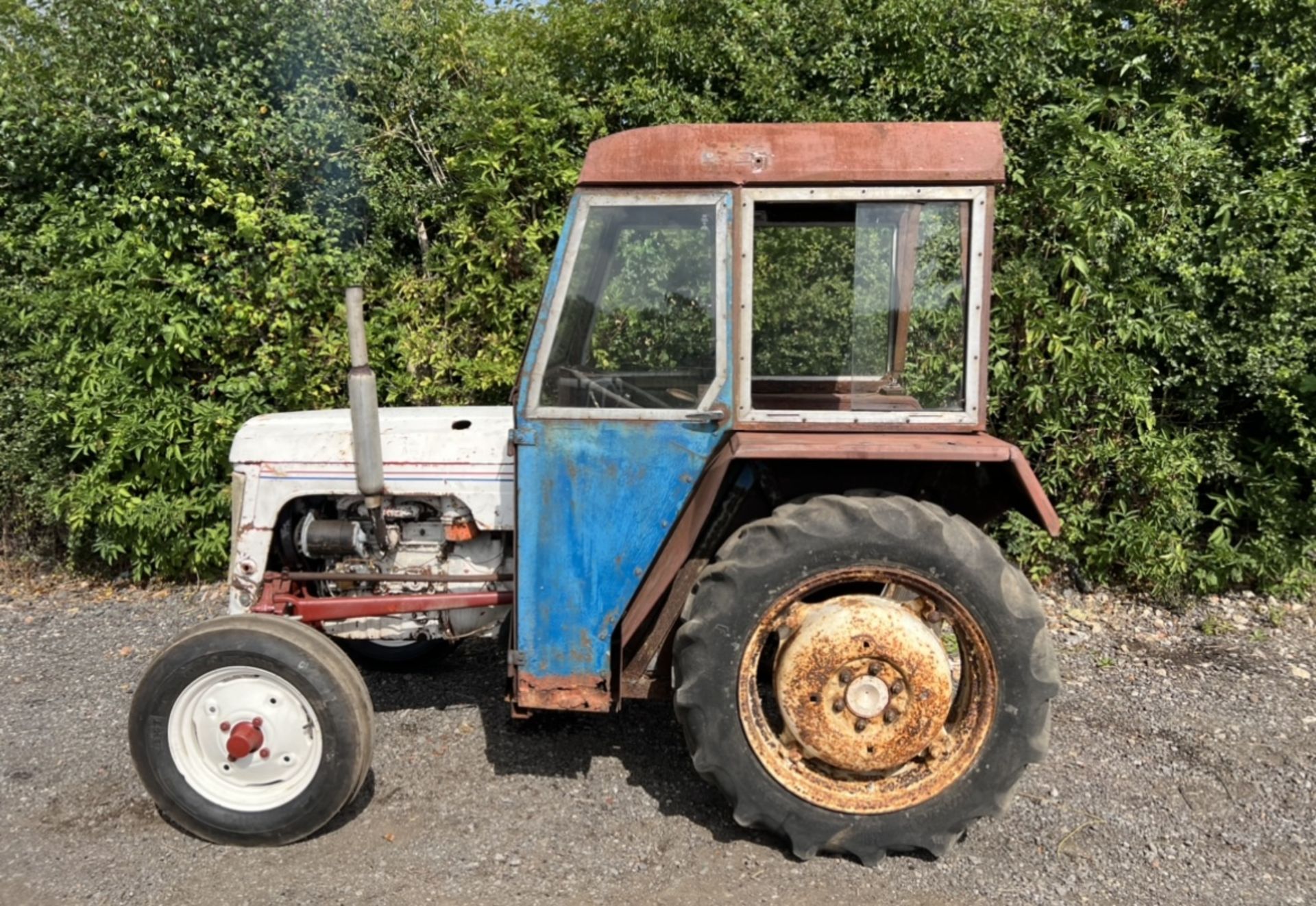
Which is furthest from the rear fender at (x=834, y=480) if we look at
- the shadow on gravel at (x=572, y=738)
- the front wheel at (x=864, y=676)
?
the shadow on gravel at (x=572, y=738)

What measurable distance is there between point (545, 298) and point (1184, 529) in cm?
392

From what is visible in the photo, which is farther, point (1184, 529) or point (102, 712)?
point (1184, 529)

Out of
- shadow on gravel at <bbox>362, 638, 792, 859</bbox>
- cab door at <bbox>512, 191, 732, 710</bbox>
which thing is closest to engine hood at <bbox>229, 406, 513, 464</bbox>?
cab door at <bbox>512, 191, 732, 710</bbox>

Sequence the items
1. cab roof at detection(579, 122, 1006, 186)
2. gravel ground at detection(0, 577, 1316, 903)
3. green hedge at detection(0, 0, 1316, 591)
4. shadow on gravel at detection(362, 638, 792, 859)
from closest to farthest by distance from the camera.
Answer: cab roof at detection(579, 122, 1006, 186)
gravel ground at detection(0, 577, 1316, 903)
shadow on gravel at detection(362, 638, 792, 859)
green hedge at detection(0, 0, 1316, 591)

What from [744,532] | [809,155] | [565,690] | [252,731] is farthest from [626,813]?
[809,155]

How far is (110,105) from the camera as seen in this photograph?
5.30 m

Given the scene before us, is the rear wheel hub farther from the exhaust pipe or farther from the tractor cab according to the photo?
the exhaust pipe

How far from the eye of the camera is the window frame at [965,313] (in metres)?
2.85

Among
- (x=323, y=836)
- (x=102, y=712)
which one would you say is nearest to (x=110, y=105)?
(x=102, y=712)

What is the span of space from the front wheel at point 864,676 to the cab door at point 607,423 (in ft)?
1.01

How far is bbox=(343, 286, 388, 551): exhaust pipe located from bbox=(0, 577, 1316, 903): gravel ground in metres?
1.11

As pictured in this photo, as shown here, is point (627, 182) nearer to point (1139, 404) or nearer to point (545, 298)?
point (545, 298)

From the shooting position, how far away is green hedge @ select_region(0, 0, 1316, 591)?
4828 mm

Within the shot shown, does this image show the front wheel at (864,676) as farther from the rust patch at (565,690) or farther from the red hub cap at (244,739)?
the red hub cap at (244,739)
